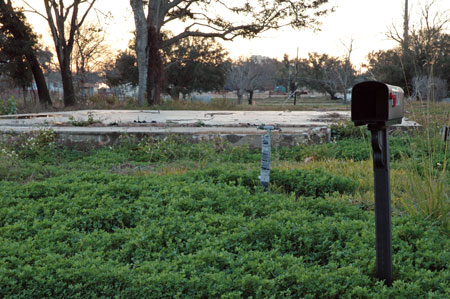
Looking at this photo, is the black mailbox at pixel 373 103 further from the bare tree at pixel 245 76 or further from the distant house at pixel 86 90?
the bare tree at pixel 245 76

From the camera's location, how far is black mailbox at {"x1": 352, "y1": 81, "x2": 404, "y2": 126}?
2.08 m

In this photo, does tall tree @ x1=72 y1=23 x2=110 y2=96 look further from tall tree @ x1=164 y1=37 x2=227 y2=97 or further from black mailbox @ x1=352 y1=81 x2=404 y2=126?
black mailbox @ x1=352 y1=81 x2=404 y2=126

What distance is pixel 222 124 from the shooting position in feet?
27.0

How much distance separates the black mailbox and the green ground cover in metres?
0.87

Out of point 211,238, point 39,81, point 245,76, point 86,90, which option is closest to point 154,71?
point 39,81

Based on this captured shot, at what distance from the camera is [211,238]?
2914 millimetres

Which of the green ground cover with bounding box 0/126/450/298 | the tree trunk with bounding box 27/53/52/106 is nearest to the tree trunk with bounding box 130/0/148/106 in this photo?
the tree trunk with bounding box 27/53/52/106

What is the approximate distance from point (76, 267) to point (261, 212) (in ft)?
5.02

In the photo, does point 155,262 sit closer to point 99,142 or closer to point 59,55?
point 99,142

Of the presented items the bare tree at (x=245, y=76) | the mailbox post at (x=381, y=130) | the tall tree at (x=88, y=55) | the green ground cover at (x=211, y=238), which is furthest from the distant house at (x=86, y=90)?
the mailbox post at (x=381, y=130)

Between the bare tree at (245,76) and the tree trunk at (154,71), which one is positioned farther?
the bare tree at (245,76)

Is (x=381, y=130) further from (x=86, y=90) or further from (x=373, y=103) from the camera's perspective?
(x=86, y=90)

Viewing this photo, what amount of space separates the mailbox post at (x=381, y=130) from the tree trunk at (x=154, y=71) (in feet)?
57.2

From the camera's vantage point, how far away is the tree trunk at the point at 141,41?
703 inches
